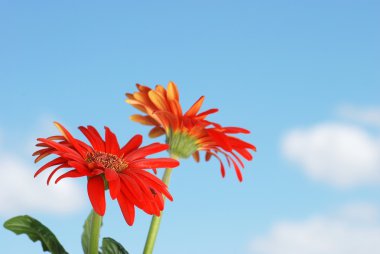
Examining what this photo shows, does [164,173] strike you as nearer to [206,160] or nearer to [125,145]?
[125,145]

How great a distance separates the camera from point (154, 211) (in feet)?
5.34

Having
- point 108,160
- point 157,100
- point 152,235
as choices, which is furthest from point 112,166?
point 157,100

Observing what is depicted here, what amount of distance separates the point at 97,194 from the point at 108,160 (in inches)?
9.0

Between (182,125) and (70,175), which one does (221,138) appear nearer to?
(182,125)

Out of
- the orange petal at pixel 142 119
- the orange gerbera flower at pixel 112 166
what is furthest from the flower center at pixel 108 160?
the orange petal at pixel 142 119

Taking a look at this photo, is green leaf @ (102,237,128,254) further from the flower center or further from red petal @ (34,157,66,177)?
red petal @ (34,157,66,177)

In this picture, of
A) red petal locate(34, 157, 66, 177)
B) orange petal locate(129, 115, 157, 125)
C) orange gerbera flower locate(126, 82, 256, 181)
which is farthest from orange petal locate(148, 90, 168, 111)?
red petal locate(34, 157, 66, 177)

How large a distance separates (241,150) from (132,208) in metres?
0.66

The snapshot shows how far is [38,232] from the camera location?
1.92m

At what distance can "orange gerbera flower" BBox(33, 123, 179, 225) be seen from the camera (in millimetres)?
1605

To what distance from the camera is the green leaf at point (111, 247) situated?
206cm

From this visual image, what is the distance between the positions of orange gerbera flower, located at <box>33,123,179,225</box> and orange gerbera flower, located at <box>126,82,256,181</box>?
268 mm

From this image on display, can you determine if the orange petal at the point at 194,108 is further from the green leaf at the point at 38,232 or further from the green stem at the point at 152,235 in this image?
the green leaf at the point at 38,232

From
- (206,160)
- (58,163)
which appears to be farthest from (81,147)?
(206,160)
